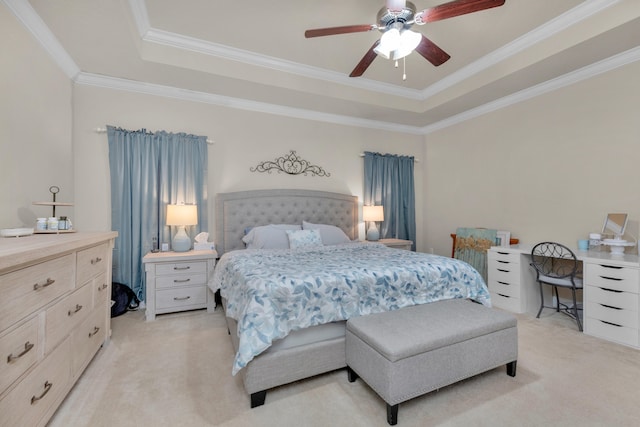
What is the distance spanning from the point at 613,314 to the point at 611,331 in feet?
0.49

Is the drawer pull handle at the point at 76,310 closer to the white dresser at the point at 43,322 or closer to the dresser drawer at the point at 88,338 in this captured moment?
the white dresser at the point at 43,322

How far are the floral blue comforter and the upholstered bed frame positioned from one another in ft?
0.49

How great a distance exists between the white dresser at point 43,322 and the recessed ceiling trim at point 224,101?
226cm

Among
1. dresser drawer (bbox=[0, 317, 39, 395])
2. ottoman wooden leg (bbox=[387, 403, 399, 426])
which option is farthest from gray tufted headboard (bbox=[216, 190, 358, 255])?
ottoman wooden leg (bbox=[387, 403, 399, 426])

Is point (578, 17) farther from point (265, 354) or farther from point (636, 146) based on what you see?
point (265, 354)

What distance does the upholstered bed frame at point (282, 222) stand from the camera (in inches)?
66.9

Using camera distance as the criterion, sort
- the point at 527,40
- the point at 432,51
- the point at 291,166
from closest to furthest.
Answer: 1. the point at 432,51
2. the point at 527,40
3. the point at 291,166

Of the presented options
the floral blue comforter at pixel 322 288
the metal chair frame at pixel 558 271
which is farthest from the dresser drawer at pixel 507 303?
the floral blue comforter at pixel 322 288

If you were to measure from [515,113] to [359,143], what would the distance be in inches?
83.6

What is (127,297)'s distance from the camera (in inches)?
126

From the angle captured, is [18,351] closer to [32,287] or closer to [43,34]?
[32,287]

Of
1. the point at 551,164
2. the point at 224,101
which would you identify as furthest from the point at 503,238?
the point at 224,101

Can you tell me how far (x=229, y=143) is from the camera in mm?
3848

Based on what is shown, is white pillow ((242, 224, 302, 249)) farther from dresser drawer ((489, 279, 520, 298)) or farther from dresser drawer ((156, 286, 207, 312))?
dresser drawer ((489, 279, 520, 298))
